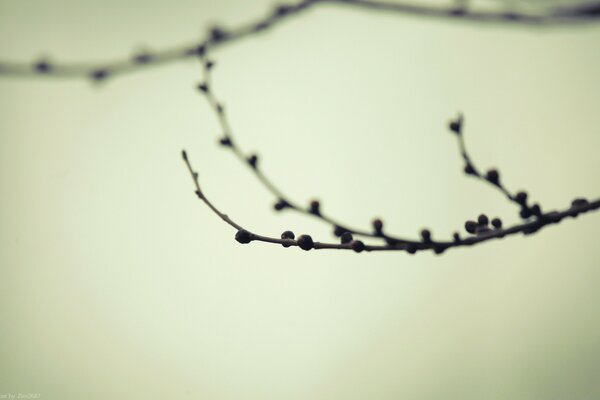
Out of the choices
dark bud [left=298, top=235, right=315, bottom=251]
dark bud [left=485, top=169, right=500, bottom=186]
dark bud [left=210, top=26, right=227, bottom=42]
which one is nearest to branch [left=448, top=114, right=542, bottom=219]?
dark bud [left=485, top=169, right=500, bottom=186]

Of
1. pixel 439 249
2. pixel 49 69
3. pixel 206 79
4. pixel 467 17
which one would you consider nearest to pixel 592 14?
pixel 467 17

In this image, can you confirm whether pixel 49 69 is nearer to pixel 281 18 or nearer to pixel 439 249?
pixel 281 18

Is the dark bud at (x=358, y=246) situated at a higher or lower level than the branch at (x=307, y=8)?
lower

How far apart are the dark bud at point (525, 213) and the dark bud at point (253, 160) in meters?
0.97

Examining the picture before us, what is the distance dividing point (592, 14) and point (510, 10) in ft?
1.19

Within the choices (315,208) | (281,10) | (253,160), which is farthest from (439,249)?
(281,10)

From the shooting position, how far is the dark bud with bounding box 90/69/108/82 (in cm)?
188

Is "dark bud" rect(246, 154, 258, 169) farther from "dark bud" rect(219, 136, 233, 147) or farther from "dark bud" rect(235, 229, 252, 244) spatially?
"dark bud" rect(235, 229, 252, 244)

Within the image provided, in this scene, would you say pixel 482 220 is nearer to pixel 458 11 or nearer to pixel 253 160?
pixel 253 160

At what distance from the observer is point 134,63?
1927 mm

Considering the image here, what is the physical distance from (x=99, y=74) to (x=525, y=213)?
1.83 meters

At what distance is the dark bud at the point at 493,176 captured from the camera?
1.40 metres

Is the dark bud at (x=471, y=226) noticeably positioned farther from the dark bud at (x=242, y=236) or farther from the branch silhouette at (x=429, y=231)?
the dark bud at (x=242, y=236)

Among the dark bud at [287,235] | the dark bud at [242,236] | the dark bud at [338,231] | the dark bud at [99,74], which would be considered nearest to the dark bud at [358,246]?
the dark bud at [338,231]
